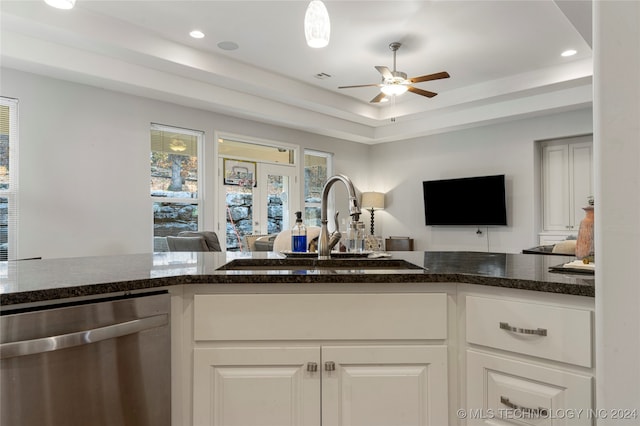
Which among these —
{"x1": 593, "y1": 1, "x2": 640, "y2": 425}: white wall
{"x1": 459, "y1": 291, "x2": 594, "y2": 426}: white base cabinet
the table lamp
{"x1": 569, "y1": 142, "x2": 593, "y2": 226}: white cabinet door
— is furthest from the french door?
{"x1": 593, "y1": 1, "x2": 640, "y2": 425}: white wall

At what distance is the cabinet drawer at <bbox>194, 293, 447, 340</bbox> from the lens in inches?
47.9

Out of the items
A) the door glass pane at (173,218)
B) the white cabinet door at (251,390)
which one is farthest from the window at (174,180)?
the white cabinet door at (251,390)

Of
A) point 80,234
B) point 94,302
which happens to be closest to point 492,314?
point 94,302

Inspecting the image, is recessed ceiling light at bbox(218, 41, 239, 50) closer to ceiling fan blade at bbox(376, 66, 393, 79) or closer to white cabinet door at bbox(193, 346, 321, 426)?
ceiling fan blade at bbox(376, 66, 393, 79)

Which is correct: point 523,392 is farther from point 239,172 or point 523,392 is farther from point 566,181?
point 566,181

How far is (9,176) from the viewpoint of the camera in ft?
12.5

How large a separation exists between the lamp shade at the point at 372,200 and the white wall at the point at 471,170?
240mm

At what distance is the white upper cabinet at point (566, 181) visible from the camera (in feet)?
17.4

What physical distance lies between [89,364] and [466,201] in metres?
5.95

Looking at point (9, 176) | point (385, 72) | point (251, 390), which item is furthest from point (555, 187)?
point (9, 176)

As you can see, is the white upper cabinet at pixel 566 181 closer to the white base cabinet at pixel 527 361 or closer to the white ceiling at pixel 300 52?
the white ceiling at pixel 300 52

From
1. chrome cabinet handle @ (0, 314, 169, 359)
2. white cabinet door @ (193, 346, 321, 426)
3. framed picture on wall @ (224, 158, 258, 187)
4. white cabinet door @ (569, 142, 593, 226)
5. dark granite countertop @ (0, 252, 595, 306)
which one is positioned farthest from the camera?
framed picture on wall @ (224, 158, 258, 187)

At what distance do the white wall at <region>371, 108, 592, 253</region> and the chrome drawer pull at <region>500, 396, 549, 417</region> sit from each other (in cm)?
513

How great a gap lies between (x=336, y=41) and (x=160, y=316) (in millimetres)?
3601
